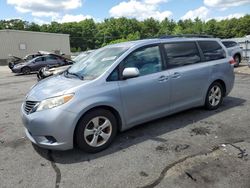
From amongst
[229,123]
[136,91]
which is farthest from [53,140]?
[229,123]

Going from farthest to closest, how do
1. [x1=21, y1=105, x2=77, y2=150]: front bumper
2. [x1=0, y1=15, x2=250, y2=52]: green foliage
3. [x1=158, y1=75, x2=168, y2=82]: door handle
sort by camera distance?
[x1=0, y1=15, x2=250, y2=52]: green foliage
[x1=158, y1=75, x2=168, y2=82]: door handle
[x1=21, y1=105, x2=77, y2=150]: front bumper

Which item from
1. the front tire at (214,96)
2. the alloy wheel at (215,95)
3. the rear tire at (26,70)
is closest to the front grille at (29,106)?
the front tire at (214,96)

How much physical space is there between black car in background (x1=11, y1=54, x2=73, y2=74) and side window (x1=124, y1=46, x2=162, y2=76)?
668 inches

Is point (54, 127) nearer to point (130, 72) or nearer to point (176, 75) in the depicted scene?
point (130, 72)

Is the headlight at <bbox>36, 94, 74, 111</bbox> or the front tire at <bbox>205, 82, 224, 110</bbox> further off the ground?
the headlight at <bbox>36, 94, 74, 111</bbox>

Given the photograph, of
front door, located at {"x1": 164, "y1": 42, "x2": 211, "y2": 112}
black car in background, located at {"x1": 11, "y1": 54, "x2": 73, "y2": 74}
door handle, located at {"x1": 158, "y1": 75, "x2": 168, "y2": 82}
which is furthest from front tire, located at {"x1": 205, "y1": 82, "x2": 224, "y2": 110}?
black car in background, located at {"x1": 11, "y1": 54, "x2": 73, "y2": 74}

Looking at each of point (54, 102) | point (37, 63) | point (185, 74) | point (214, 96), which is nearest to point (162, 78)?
point (185, 74)

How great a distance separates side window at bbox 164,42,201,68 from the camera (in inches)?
216

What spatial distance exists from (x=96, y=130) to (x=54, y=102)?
78cm

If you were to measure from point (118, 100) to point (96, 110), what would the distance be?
→ 0.42m

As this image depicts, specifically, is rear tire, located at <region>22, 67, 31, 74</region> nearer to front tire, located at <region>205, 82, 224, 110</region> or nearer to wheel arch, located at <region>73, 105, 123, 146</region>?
front tire, located at <region>205, 82, 224, 110</region>

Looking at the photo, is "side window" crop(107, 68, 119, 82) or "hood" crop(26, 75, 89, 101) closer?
"hood" crop(26, 75, 89, 101)

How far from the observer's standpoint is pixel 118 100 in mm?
Answer: 4621

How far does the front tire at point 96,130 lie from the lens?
4.30 meters
